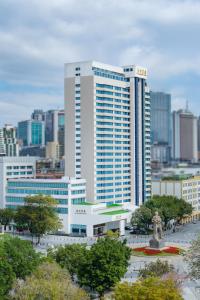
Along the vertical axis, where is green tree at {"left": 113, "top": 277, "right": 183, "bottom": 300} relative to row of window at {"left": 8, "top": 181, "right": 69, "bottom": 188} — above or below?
below

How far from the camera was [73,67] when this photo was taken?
87.4 meters

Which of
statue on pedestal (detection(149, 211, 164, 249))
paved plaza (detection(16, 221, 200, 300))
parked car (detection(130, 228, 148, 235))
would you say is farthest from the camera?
parked car (detection(130, 228, 148, 235))

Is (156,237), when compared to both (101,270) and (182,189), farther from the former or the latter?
(182,189)

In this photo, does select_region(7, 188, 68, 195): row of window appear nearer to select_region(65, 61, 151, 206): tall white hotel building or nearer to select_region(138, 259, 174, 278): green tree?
select_region(65, 61, 151, 206): tall white hotel building

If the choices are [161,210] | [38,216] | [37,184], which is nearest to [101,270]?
[38,216]

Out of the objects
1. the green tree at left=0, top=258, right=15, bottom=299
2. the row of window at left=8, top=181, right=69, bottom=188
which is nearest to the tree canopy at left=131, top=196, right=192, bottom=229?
the row of window at left=8, top=181, right=69, bottom=188

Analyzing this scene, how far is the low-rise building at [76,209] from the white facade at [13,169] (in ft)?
11.2

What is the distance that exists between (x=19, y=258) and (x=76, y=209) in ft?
128

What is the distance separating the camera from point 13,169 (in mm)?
89938

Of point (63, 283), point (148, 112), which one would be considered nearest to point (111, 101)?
point (148, 112)

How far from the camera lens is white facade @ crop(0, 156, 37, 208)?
86312mm

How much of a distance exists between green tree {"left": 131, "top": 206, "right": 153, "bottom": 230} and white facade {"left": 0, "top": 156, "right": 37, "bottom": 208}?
21865mm

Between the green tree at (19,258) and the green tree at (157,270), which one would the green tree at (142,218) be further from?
the green tree at (19,258)

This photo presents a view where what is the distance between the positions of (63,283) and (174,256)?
27.2 m
